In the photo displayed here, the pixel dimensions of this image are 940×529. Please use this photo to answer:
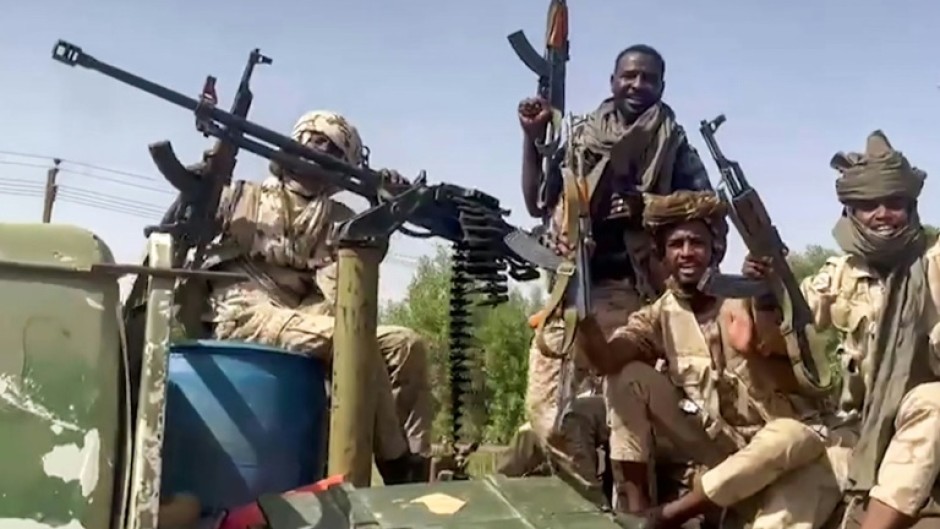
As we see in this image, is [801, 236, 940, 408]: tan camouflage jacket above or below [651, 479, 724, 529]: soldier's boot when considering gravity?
above

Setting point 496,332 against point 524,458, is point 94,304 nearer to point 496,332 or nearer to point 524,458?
point 524,458

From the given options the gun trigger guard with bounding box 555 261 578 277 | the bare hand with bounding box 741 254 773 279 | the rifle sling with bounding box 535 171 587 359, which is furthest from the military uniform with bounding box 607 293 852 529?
the gun trigger guard with bounding box 555 261 578 277

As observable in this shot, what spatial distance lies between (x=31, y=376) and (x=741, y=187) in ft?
9.39

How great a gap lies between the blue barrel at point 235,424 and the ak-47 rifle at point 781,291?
5.60 feet

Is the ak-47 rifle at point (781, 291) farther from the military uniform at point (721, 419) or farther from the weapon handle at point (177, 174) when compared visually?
the weapon handle at point (177, 174)

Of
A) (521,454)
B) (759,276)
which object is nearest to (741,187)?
(759,276)

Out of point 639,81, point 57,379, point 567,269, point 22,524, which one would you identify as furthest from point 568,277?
point 22,524

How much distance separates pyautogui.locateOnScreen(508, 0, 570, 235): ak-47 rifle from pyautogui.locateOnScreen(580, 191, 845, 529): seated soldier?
859 millimetres

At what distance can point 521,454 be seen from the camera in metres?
5.70

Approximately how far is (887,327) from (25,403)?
298 cm

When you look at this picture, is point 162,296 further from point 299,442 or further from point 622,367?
point 622,367

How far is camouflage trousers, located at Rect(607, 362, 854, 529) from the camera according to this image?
4.31 m

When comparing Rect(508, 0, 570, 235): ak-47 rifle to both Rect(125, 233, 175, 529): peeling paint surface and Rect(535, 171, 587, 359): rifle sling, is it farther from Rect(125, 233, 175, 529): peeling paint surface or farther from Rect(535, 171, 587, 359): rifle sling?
Rect(125, 233, 175, 529): peeling paint surface

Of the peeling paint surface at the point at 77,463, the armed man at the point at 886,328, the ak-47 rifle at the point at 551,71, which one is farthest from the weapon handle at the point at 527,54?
the peeling paint surface at the point at 77,463
